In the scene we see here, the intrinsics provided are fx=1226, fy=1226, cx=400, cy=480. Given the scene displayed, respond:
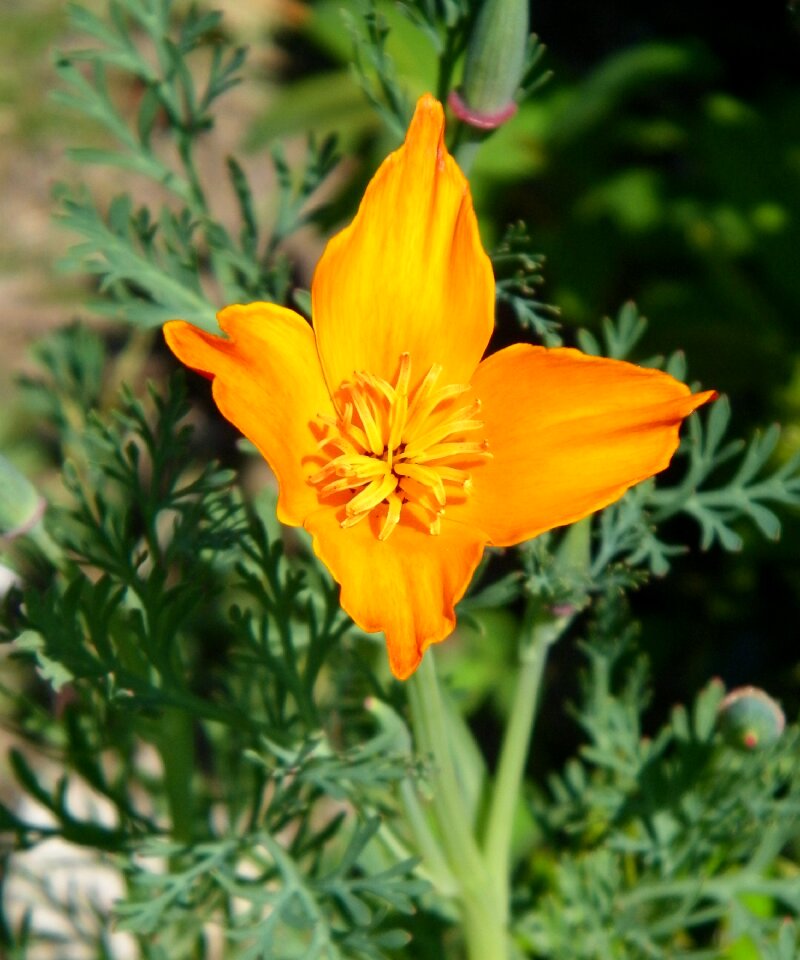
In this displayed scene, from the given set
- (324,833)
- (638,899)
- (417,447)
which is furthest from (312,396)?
(638,899)

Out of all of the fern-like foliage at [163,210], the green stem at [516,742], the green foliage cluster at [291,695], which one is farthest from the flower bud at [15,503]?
the green stem at [516,742]

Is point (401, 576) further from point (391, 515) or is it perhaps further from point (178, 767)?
point (178, 767)

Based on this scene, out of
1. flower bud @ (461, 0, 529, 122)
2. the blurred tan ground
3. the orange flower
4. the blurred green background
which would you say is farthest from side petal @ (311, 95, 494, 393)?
the blurred tan ground

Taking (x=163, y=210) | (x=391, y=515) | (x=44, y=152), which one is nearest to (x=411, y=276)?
(x=391, y=515)

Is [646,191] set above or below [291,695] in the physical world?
above

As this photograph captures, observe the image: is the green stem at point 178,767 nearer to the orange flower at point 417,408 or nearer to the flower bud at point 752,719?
the orange flower at point 417,408

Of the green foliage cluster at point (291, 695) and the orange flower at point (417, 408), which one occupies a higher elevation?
the orange flower at point (417, 408)

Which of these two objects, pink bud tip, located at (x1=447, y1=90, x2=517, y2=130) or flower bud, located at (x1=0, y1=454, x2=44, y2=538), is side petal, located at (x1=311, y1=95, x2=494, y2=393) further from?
flower bud, located at (x1=0, y1=454, x2=44, y2=538)
